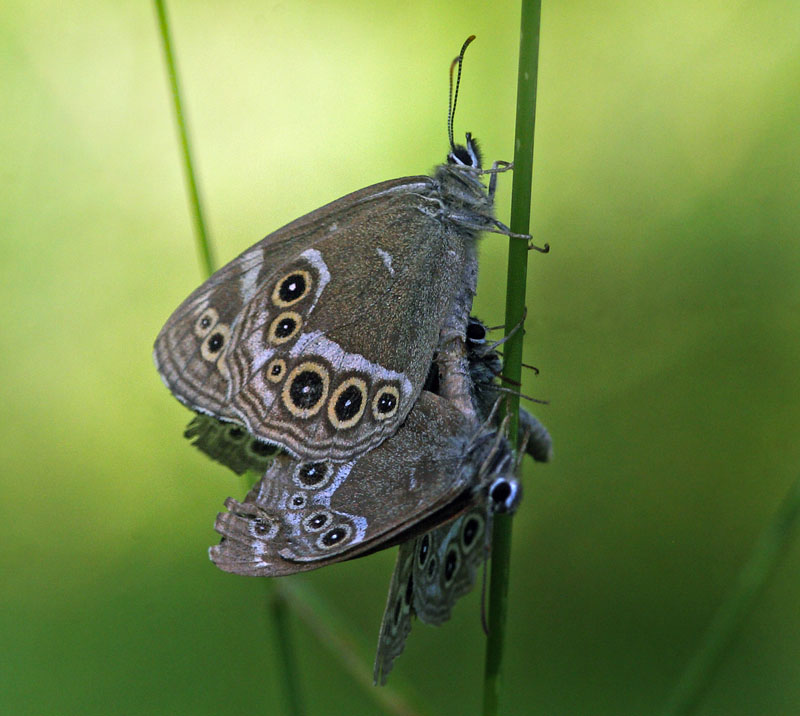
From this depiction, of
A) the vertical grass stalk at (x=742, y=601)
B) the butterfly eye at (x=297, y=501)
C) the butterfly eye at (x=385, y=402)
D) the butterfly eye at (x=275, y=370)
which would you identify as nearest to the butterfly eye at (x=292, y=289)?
the butterfly eye at (x=275, y=370)

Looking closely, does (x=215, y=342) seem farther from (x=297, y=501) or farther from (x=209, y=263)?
(x=297, y=501)

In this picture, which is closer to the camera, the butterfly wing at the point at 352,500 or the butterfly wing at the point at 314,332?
the butterfly wing at the point at 352,500

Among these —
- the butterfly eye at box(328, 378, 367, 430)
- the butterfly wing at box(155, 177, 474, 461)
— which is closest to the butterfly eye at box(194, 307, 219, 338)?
the butterfly wing at box(155, 177, 474, 461)

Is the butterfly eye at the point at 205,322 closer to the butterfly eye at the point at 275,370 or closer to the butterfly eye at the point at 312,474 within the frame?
the butterfly eye at the point at 275,370

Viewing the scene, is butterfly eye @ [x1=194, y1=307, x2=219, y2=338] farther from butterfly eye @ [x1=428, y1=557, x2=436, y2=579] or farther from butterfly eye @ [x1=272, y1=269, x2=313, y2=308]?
butterfly eye @ [x1=428, y1=557, x2=436, y2=579]

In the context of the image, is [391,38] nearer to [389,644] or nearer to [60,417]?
[60,417]

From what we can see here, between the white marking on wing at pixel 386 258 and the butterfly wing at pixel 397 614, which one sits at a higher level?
the white marking on wing at pixel 386 258
